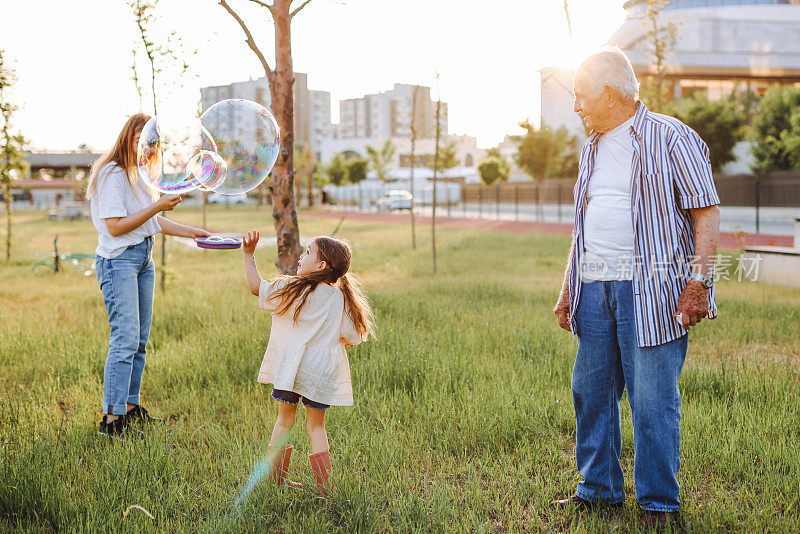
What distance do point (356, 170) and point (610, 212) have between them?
192 feet

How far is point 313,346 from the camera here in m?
3.04

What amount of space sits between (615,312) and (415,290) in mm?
6114

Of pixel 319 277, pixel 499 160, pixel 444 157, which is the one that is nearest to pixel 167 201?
pixel 319 277

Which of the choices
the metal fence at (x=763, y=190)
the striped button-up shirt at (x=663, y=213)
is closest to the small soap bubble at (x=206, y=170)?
the striped button-up shirt at (x=663, y=213)

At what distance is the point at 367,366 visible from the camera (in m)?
4.79

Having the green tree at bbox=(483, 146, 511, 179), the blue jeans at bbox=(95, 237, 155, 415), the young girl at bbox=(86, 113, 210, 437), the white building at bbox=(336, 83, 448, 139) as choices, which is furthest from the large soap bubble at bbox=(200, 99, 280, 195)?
the white building at bbox=(336, 83, 448, 139)

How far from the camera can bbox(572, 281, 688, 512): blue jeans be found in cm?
265

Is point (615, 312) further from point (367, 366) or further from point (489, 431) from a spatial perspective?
point (367, 366)

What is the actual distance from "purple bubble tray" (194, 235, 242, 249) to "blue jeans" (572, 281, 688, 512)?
160cm

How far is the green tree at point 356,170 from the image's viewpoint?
60.3 metres

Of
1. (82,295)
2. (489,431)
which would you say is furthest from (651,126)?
(82,295)

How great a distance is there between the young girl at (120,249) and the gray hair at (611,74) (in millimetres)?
2410

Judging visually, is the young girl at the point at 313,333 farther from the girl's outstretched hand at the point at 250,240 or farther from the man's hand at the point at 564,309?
the man's hand at the point at 564,309

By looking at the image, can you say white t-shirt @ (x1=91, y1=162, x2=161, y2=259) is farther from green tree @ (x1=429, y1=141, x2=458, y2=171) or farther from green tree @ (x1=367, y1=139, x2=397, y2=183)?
green tree @ (x1=367, y1=139, x2=397, y2=183)
